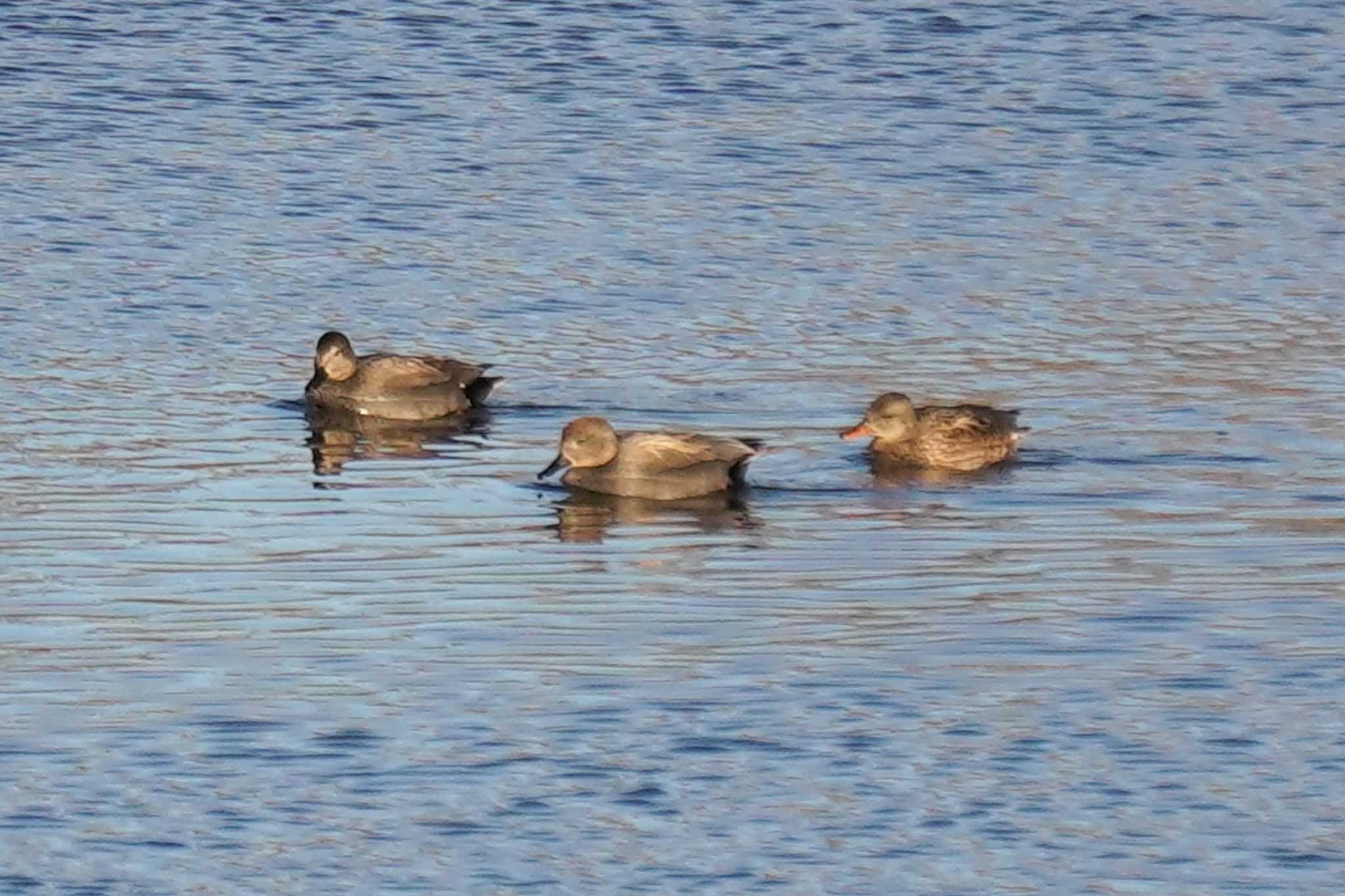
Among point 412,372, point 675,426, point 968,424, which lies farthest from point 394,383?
point 968,424

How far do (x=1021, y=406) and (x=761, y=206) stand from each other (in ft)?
16.4

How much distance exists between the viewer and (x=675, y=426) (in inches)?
699

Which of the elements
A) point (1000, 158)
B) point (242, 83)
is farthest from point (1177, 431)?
point (242, 83)

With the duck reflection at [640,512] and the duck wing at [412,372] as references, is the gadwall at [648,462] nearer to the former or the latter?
the duck reflection at [640,512]

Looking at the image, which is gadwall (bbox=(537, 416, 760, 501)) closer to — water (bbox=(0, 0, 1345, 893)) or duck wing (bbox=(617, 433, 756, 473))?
duck wing (bbox=(617, 433, 756, 473))

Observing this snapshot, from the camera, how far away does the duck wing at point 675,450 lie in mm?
16344

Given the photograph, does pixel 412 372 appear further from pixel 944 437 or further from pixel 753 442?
pixel 944 437

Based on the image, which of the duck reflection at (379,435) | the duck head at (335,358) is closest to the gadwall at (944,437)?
the duck reflection at (379,435)

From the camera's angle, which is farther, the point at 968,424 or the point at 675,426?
the point at 675,426

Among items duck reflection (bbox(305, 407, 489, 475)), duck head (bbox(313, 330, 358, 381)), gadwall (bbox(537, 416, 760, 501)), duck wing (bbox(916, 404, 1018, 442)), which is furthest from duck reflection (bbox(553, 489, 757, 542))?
duck head (bbox(313, 330, 358, 381))

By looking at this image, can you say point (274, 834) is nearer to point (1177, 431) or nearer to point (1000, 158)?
point (1177, 431)

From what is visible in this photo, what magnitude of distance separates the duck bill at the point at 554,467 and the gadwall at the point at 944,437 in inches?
63.0

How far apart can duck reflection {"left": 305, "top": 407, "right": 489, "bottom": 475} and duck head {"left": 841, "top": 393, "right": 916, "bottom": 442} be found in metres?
2.10

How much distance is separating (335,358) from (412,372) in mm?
422
